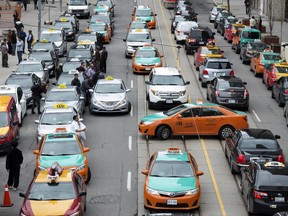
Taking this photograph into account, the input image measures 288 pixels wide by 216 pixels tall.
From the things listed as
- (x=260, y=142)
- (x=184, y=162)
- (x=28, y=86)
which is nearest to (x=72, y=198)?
(x=184, y=162)

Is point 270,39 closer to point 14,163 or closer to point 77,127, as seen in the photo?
point 77,127

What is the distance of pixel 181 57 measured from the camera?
52.7 metres

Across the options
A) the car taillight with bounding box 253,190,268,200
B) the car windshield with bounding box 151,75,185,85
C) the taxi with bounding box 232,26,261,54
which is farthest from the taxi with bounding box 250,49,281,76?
the car taillight with bounding box 253,190,268,200

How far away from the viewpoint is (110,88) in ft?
124

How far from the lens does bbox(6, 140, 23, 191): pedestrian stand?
26531 mm

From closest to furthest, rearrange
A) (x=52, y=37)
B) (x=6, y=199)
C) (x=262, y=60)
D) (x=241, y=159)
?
(x=6, y=199)
(x=241, y=159)
(x=262, y=60)
(x=52, y=37)

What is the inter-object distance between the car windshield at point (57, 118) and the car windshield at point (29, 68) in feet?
36.2

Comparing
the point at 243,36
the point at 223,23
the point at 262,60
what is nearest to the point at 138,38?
the point at 243,36

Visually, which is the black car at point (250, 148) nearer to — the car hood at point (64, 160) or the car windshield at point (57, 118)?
the car hood at point (64, 160)

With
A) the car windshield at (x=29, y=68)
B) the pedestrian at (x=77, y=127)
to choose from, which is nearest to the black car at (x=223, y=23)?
the car windshield at (x=29, y=68)

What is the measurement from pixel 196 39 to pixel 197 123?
2136 centimetres

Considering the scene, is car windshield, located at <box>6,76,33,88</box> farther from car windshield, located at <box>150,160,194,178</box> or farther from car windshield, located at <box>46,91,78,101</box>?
car windshield, located at <box>150,160,194,178</box>

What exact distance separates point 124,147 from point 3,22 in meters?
38.1

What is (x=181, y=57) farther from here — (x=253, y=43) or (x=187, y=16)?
(x=187, y=16)
